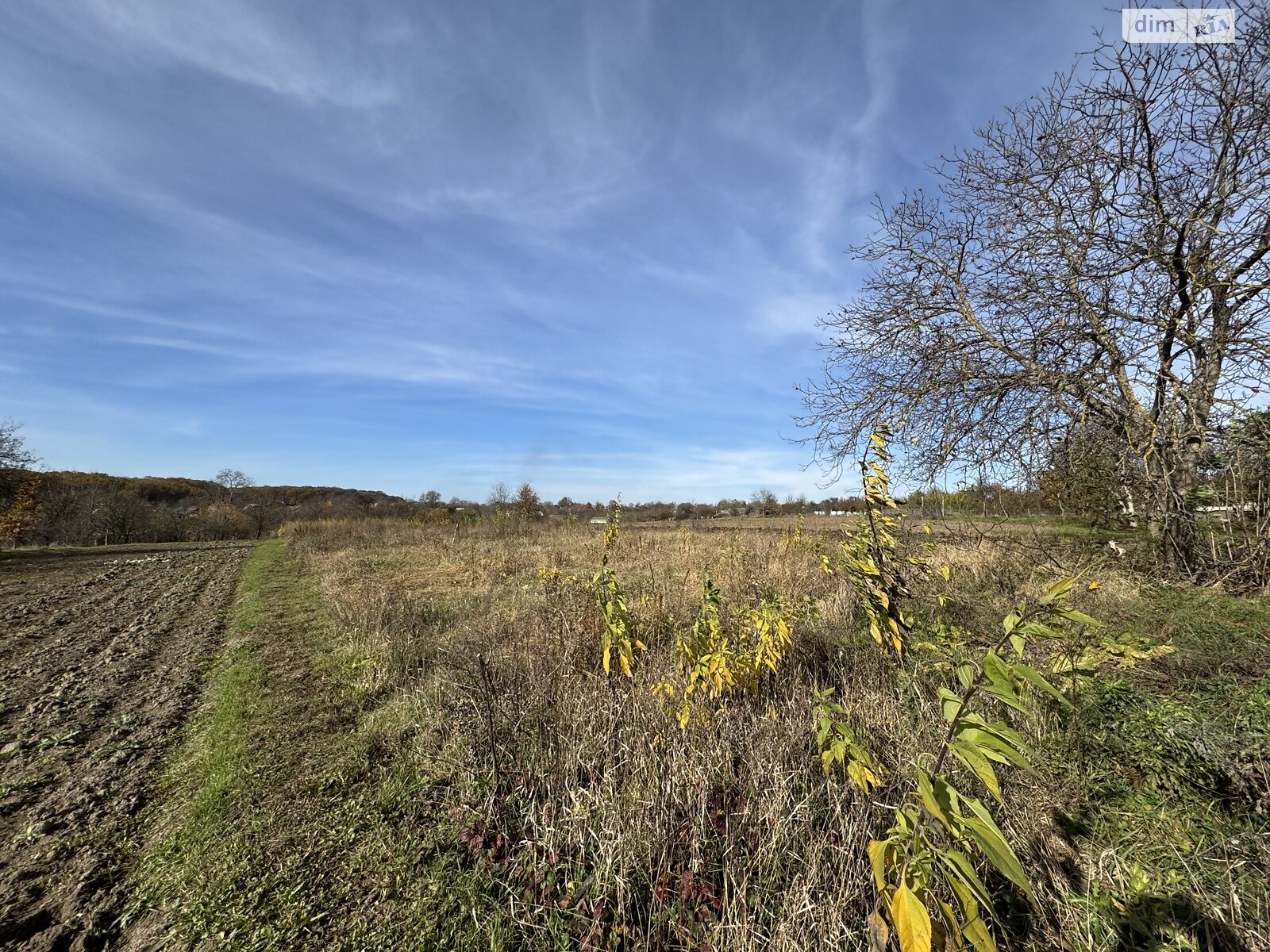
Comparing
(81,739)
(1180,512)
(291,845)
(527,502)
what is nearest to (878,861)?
(291,845)

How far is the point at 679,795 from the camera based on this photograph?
252 centimetres

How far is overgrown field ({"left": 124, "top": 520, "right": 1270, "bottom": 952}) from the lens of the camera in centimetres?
201

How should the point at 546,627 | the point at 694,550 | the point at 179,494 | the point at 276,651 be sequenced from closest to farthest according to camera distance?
the point at 546,627, the point at 276,651, the point at 694,550, the point at 179,494

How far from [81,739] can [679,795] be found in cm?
475

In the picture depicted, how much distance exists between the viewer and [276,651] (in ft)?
20.5

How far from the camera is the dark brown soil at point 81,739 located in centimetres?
237

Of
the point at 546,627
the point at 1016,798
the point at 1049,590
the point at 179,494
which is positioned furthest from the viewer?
the point at 179,494

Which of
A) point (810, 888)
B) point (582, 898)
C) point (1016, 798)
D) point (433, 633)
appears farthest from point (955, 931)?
point (433, 633)

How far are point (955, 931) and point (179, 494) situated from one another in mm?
68148

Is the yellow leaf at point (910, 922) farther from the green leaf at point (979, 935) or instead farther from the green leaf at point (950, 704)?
the green leaf at point (950, 704)

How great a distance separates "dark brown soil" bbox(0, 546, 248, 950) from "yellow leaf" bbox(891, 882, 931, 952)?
10.3 ft

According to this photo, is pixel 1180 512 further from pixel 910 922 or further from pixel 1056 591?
pixel 910 922

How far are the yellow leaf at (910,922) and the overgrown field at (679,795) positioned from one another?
631 mm

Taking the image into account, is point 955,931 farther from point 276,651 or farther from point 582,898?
point 276,651
